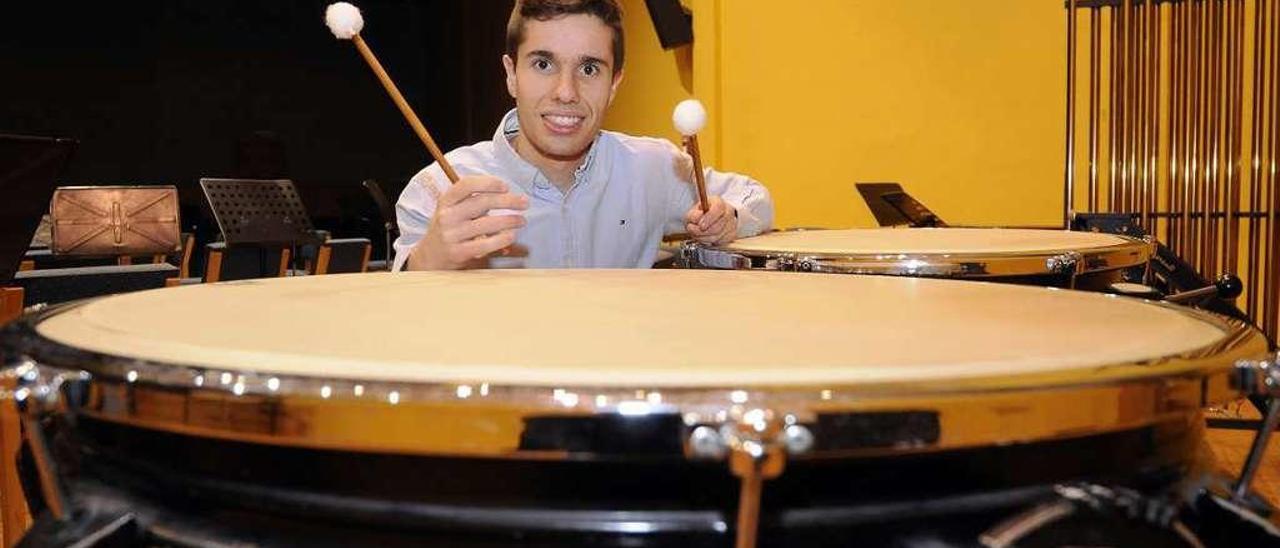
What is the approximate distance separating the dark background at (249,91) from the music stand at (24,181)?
5879mm

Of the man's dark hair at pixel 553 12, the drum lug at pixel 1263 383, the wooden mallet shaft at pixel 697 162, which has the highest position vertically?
the man's dark hair at pixel 553 12

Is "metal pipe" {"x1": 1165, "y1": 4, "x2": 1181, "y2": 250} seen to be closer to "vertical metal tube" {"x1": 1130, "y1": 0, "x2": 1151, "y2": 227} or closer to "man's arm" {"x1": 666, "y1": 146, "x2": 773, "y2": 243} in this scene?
"vertical metal tube" {"x1": 1130, "y1": 0, "x2": 1151, "y2": 227}

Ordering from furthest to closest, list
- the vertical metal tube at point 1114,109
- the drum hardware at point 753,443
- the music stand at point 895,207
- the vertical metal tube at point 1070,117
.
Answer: the vertical metal tube at point 1114,109 < the vertical metal tube at point 1070,117 < the music stand at point 895,207 < the drum hardware at point 753,443

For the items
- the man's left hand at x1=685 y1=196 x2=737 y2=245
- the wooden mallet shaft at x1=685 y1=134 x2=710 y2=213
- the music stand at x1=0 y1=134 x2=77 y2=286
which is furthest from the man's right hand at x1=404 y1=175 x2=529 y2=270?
the music stand at x1=0 y1=134 x2=77 y2=286

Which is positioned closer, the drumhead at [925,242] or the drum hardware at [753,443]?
the drum hardware at [753,443]

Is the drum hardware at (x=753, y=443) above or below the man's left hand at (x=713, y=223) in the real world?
below

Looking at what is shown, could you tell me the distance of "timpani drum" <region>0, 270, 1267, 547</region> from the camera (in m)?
0.46

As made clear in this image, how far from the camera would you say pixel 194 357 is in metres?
0.54

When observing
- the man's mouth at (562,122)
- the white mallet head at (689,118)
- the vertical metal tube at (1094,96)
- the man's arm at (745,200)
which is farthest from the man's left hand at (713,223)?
the vertical metal tube at (1094,96)

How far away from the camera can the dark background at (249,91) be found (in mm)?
8328

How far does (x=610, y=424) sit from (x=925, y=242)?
1.35m

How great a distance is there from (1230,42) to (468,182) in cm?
329

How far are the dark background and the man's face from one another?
622cm

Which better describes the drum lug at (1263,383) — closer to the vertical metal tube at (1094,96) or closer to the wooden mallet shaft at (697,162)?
the wooden mallet shaft at (697,162)
